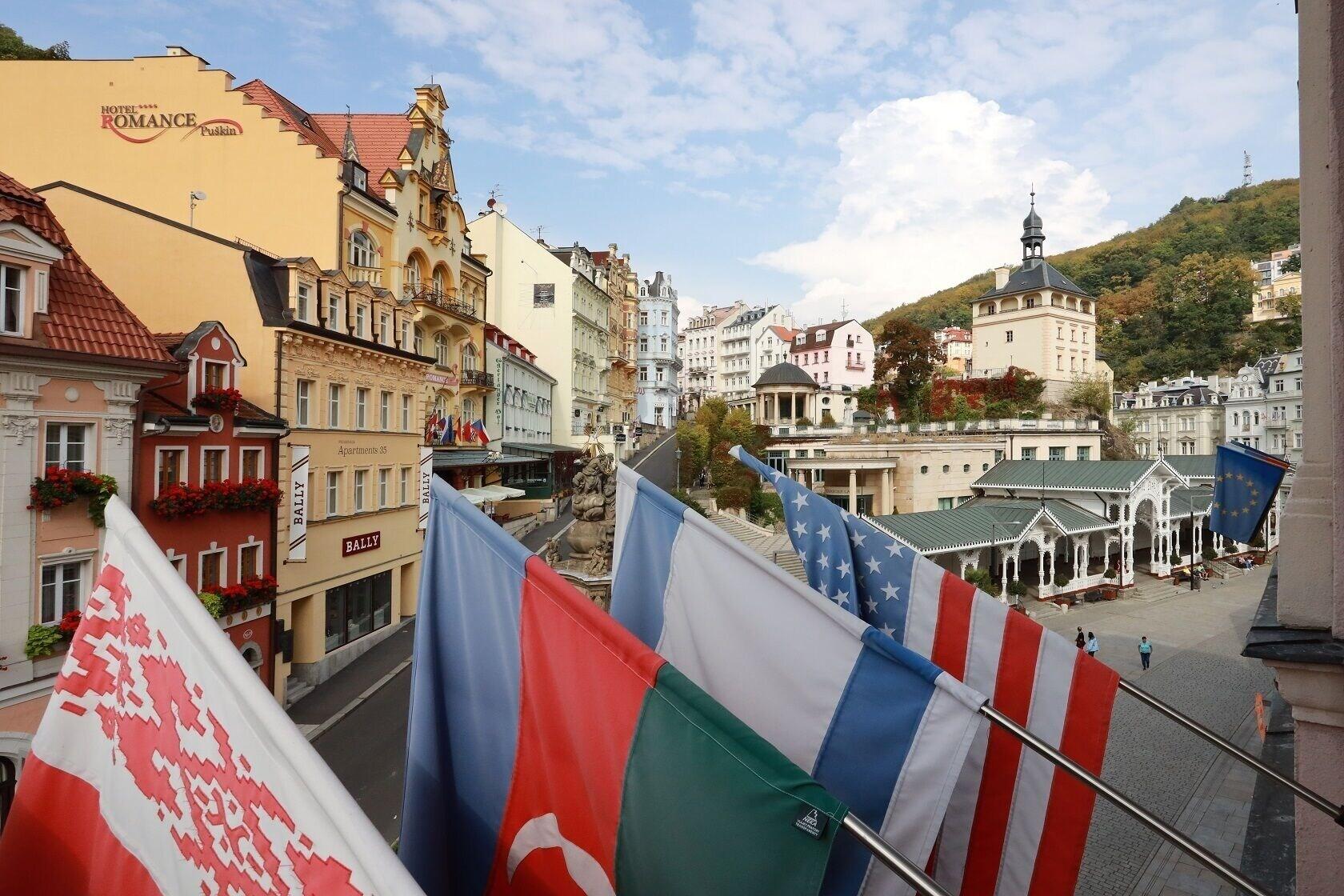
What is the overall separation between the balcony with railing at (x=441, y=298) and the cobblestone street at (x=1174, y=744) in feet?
88.0

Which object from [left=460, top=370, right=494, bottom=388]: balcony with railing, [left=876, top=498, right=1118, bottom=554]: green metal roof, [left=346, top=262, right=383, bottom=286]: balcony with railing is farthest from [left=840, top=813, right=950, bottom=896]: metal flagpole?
[left=460, top=370, right=494, bottom=388]: balcony with railing

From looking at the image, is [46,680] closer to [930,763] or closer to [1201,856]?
[930,763]

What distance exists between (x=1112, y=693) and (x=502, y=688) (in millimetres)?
3281

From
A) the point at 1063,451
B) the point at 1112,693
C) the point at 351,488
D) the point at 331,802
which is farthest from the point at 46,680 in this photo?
the point at 1063,451

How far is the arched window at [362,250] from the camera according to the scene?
A: 25.3 meters

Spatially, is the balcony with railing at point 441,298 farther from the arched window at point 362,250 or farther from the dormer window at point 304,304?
the dormer window at point 304,304

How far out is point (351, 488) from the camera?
23.0m

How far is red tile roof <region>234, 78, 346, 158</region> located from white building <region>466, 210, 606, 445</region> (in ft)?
61.2

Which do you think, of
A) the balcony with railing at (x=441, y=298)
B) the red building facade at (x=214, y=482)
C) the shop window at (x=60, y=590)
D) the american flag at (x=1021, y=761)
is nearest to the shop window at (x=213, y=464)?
the red building facade at (x=214, y=482)

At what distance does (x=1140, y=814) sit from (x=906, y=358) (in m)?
48.6

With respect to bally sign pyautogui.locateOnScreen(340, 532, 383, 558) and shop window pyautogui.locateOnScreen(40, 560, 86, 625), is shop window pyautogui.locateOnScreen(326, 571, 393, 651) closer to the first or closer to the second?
bally sign pyautogui.locateOnScreen(340, 532, 383, 558)

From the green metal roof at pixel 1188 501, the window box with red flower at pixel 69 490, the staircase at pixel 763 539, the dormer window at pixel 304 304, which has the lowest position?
the staircase at pixel 763 539

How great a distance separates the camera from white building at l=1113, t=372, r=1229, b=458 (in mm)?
66812

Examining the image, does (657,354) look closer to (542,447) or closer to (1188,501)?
(542,447)
